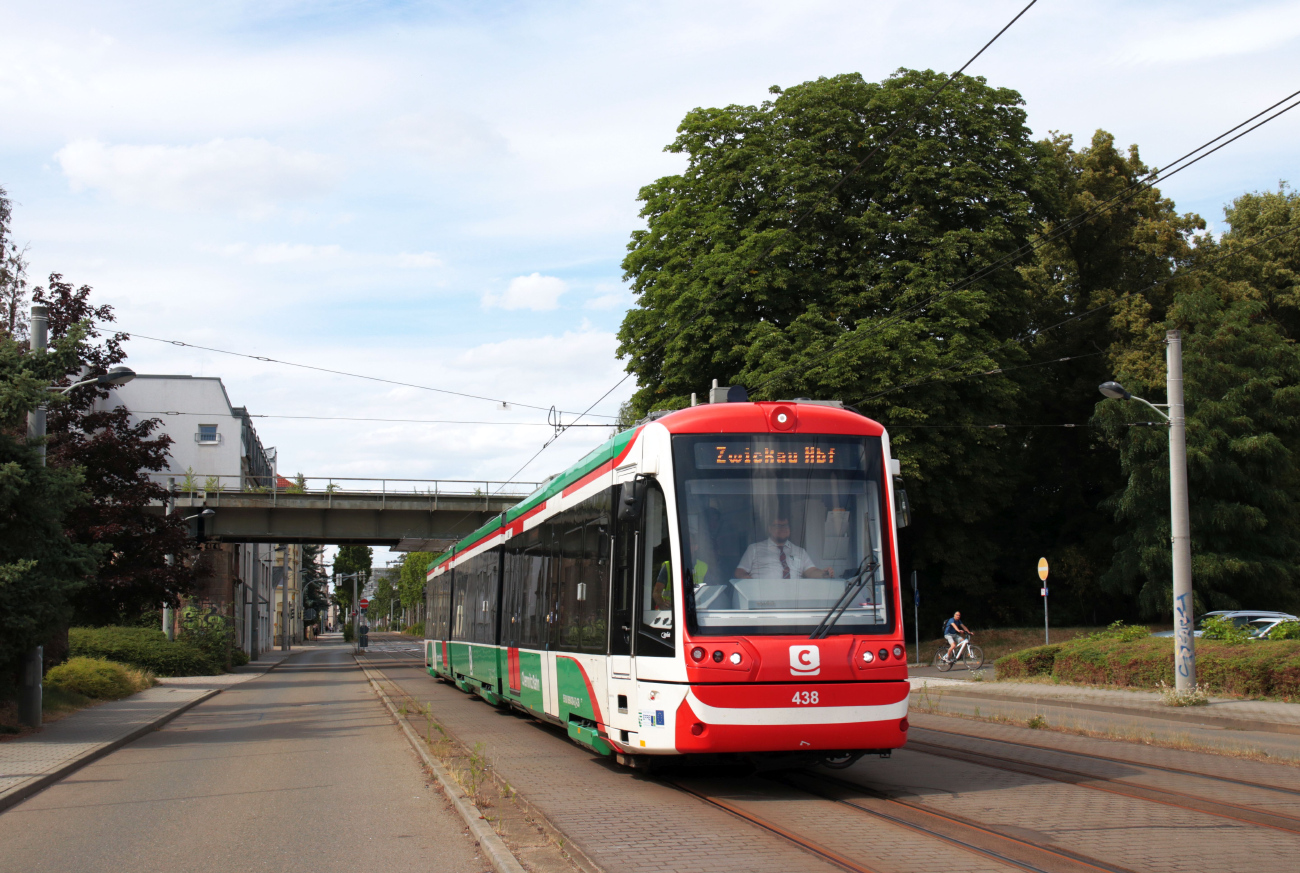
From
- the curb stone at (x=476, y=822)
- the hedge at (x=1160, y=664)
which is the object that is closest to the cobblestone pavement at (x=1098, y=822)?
the curb stone at (x=476, y=822)

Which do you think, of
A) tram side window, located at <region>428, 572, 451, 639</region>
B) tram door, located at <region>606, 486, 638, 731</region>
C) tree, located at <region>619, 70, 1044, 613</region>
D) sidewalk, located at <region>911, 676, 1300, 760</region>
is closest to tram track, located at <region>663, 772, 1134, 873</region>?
tram door, located at <region>606, 486, 638, 731</region>

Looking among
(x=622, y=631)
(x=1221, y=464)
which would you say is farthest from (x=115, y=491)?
(x=1221, y=464)

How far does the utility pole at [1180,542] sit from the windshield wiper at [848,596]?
1043 cm

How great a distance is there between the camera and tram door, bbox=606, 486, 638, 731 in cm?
965

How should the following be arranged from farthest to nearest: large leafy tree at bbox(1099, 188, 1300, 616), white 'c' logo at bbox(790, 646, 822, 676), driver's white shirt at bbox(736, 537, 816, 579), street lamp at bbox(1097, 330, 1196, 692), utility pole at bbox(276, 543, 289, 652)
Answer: utility pole at bbox(276, 543, 289, 652)
large leafy tree at bbox(1099, 188, 1300, 616)
street lamp at bbox(1097, 330, 1196, 692)
driver's white shirt at bbox(736, 537, 816, 579)
white 'c' logo at bbox(790, 646, 822, 676)

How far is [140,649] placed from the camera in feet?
107

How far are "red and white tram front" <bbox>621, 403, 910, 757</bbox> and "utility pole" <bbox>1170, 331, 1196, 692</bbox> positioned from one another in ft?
34.2

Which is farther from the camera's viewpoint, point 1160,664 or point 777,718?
point 1160,664

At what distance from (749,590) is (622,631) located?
1350 millimetres

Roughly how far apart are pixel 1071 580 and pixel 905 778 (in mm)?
28658

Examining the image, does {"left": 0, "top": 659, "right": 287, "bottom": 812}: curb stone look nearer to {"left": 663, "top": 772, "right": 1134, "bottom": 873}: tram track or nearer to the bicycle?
{"left": 663, "top": 772, "right": 1134, "bottom": 873}: tram track

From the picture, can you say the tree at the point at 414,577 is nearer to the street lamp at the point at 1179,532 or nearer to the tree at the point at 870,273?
the tree at the point at 870,273

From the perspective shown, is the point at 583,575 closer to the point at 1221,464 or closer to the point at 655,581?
Answer: the point at 655,581

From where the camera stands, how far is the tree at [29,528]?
1488cm
